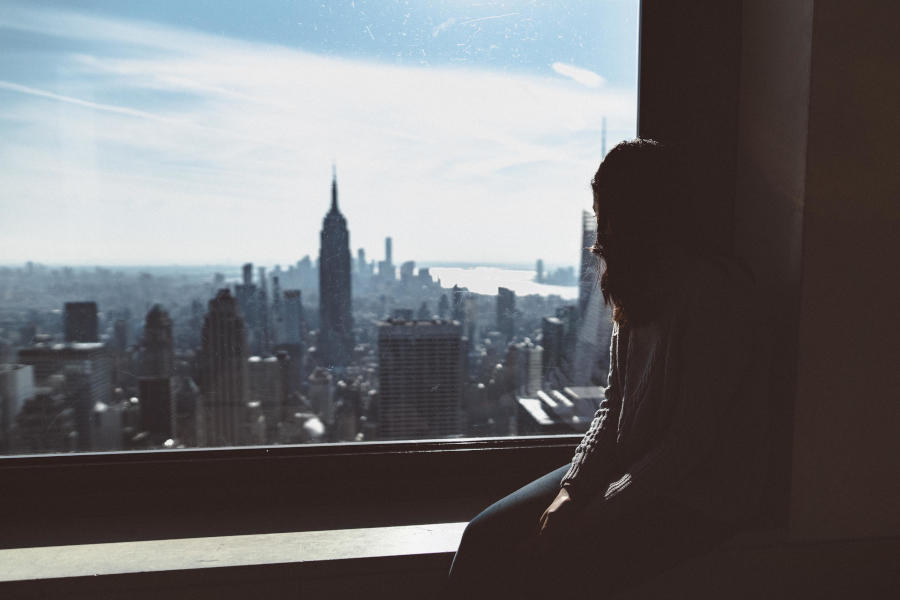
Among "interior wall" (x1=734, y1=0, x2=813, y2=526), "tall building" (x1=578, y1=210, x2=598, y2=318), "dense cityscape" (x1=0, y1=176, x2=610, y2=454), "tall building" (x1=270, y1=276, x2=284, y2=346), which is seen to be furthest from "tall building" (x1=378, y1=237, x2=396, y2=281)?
"interior wall" (x1=734, y1=0, x2=813, y2=526)

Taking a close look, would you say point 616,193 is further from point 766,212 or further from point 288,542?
point 288,542

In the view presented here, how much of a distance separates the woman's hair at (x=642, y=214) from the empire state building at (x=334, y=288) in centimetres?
59

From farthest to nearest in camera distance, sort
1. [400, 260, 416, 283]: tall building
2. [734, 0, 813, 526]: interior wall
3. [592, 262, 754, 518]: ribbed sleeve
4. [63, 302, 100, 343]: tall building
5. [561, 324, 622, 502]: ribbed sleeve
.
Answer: [400, 260, 416, 283]: tall building → [63, 302, 100, 343]: tall building → [734, 0, 813, 526]: interior wall → [561, 324, 622, 502]: ribbed sleeve → [592, 262, 754, 518]: ribbed sleeve

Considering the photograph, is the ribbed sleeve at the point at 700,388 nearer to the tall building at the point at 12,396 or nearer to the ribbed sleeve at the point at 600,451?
the ribbed sleeve at the point at 600,451

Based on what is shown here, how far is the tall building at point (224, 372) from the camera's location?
1.23m

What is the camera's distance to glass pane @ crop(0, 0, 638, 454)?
1.18m

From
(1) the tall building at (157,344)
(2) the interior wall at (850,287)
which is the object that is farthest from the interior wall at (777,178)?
(1) the tall building at (157,344)

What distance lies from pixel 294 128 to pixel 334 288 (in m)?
0.37

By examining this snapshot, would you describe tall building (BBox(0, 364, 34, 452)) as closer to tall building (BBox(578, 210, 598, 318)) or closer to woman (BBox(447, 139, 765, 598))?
woman (BBox(447, 139, 765, 598))

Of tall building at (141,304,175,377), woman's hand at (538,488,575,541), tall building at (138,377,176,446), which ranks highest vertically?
tall building at (141,304,175,377)

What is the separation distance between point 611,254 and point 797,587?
804mm

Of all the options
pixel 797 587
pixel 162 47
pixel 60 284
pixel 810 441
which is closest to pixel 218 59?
pixel 162 47

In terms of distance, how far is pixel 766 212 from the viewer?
112 centimetres

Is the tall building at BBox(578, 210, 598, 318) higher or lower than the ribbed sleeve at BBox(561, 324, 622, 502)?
higher
